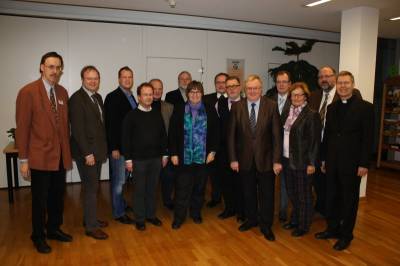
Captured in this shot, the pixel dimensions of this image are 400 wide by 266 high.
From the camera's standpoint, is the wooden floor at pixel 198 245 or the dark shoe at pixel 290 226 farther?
the dark shoe at pixel 290 226

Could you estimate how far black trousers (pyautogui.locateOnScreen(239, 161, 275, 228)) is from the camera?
331 cm

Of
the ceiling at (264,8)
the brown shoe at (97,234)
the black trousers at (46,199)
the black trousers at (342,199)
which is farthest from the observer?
the ceiling at (264,8)

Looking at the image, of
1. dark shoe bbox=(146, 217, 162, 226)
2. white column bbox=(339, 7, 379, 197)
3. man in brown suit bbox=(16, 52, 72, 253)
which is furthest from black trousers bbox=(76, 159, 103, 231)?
white column bbox=(339, 7, 379, 197)

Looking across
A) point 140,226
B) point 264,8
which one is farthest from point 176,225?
point 264,8

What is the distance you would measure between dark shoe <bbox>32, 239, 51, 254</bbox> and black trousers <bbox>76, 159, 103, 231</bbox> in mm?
432

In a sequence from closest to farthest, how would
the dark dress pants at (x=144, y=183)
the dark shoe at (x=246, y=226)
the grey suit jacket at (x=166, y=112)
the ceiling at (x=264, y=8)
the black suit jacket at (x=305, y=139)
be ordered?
the black suit jacket at (x=305, y=139)
the dark dress pants at (x=144, y=183)
the dark shoe at (x=246, y=226)
the grey suit jacket at (x=166, y=112)
the ceiling at (x=264, y=8)

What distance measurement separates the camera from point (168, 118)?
12.5 ft

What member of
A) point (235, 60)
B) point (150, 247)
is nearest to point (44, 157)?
point (150, 247)

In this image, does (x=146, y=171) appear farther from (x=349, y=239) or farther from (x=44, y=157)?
(x=349, y=239)

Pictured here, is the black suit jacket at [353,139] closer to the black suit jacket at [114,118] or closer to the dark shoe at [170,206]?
the dark shoe at [170,206]

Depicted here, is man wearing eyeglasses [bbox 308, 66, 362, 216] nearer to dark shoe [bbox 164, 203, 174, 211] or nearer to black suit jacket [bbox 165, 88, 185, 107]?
black suit jacket [bbox 165, 88, 185, 107]

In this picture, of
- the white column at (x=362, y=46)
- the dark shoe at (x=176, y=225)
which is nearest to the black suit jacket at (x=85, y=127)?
the dark shoe at (x=176, y=225)

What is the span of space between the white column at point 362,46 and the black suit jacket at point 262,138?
2209mm

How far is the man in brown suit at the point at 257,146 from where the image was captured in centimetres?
324
